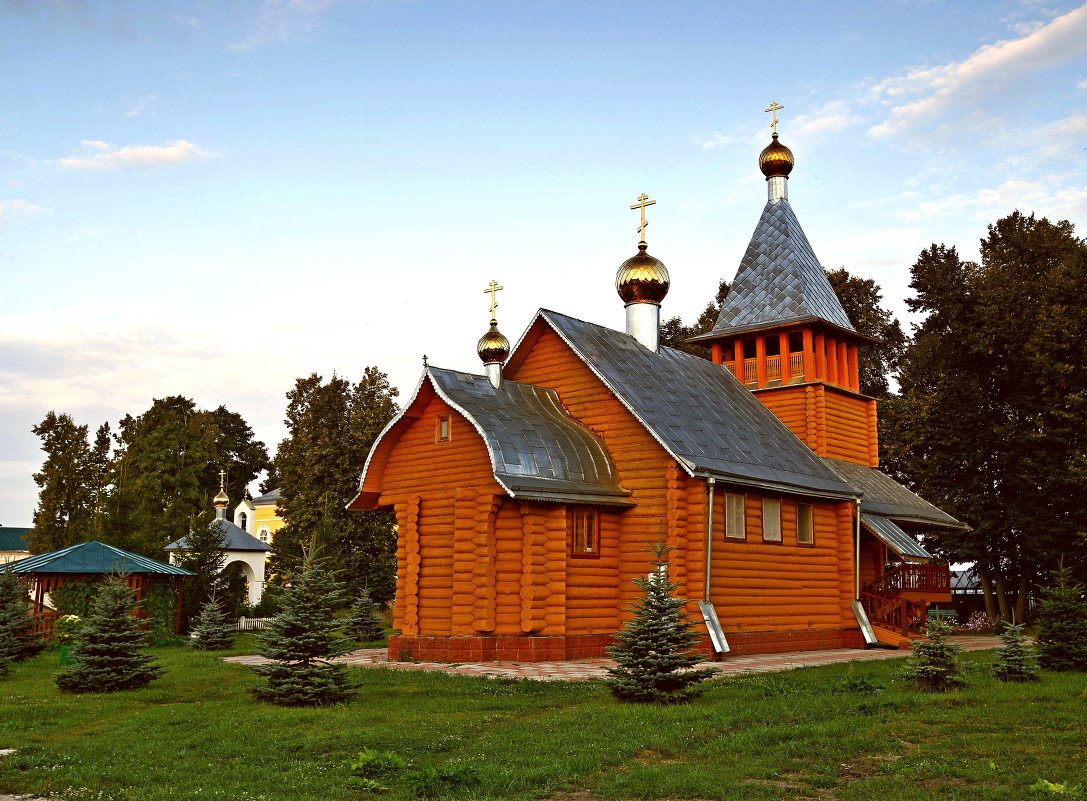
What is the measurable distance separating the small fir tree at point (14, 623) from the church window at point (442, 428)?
8.31 metres

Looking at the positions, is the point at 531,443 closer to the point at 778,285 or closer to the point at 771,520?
the point at 771,520

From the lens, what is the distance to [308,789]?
8031mm

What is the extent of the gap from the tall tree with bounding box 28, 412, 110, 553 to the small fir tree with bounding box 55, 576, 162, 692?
115 ft

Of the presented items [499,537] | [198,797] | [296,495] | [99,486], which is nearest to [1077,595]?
[499,537]

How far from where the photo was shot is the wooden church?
1802 centimetres

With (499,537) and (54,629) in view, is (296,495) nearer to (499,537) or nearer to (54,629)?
(54,629)

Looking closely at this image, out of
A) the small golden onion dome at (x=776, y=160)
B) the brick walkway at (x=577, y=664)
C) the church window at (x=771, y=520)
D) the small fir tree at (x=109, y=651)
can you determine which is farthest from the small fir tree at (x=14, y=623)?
the small golden onion dome at (x=776, y=160)

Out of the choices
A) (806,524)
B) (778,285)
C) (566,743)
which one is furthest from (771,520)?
(566,743)

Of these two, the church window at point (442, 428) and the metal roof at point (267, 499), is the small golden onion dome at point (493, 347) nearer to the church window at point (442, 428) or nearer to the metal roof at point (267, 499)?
the church window at point (442, 428)

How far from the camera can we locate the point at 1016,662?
1366 centimetres

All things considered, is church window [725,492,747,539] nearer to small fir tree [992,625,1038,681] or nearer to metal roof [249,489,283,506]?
small fir tree [992,625,1038,681]

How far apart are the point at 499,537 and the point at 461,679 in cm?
405

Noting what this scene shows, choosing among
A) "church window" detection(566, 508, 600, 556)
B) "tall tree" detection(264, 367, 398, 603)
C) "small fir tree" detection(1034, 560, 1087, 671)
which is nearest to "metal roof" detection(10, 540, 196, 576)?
"tall tree" detection(264, 367, 398, 603)

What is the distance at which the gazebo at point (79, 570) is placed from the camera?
85.8 ft
